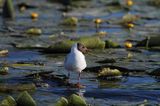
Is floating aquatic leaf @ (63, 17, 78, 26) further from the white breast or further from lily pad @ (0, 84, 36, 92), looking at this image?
lily pad @ (0, 84, 36, 92)

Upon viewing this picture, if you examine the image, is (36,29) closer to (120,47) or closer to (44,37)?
(44,37)

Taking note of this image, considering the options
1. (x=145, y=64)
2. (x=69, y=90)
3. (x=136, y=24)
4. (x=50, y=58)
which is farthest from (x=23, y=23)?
(x=69, y=90)

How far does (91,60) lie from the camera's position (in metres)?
13.0

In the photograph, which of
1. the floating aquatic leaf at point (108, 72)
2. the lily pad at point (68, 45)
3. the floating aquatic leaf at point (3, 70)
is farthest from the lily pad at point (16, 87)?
the lily pad at point (68, 45)

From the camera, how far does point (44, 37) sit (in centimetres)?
1570

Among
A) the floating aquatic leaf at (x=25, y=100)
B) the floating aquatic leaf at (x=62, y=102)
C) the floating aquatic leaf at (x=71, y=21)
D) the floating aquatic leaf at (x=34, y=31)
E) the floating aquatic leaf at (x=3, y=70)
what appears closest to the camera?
the floating aquatic leaf at (x=62, y=102)

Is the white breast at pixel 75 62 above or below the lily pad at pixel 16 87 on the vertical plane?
above

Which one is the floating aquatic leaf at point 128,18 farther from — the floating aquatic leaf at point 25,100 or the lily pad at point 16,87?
the floating aquatic leaf at point 25,100

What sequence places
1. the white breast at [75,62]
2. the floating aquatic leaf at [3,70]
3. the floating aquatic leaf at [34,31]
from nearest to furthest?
the white breast at [75,62]
the floating aquatic leaf at [3,70]
the floating aquatic leaf at [34,31]

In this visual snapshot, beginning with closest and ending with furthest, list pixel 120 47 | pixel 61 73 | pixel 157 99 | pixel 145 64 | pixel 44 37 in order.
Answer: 1. pixel 157 99
2. pixel 61 73
3. pixel 145 64
4. pixel 120 47
5. pixel 44 37

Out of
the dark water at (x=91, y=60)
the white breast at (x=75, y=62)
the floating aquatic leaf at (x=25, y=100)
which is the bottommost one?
the dark water at (x=91, y=60)

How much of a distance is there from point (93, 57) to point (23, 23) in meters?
5.12

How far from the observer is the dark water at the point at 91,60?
10.2 metres

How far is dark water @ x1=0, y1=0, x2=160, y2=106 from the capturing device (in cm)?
1023
